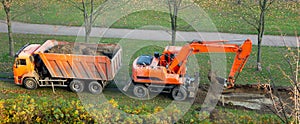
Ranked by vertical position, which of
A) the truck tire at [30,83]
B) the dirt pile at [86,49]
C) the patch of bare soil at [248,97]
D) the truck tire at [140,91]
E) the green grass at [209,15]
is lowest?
the patch of bare soil at [248,97]

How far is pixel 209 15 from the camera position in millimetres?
29922

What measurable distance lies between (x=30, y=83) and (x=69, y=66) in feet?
6.91

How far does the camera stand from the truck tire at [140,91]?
59.5ft

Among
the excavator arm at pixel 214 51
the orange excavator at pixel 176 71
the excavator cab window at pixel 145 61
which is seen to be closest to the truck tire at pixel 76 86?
the orange excavator at pixel 176 71

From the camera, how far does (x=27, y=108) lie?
1371 centimetres

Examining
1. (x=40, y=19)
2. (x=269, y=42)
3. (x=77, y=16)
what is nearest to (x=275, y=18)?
(x=269, y=42)

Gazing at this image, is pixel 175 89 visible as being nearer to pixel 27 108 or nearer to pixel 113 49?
pixel 113 49

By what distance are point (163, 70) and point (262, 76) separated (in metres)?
5.69

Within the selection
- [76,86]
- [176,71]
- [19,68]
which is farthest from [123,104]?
[19,68]

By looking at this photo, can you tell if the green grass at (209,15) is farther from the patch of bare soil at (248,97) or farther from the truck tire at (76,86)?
the truck tire at (76,86)

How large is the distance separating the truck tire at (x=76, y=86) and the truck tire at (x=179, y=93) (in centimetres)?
389

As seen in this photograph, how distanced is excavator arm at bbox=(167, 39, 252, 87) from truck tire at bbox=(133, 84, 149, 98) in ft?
4.22

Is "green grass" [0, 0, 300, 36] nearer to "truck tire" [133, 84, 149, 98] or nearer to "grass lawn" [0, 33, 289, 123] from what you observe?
"grass lawn" [0, 33, 289, 123]

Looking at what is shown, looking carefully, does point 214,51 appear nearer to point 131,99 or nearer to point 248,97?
point 248,97
